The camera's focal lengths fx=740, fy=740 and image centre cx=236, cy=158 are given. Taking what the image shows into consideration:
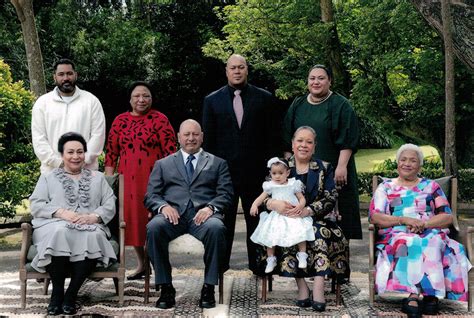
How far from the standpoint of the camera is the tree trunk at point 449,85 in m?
10.5

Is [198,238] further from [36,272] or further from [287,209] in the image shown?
[36,272]

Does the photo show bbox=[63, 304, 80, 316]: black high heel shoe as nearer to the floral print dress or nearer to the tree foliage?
the floral print dress

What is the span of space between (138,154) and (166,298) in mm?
1471

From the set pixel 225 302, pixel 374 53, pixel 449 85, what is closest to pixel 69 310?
pixel 225 302

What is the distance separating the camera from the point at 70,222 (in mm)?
5656

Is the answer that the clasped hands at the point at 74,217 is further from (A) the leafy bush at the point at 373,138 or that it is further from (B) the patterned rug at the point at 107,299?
(A) the leafy bush at the point at 373,138

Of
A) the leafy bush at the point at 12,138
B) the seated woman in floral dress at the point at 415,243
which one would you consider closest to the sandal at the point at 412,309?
the seated woman in floral dress at the point at 415,243

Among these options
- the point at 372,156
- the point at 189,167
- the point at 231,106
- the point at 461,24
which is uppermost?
the point at 461,24

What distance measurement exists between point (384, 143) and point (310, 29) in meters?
14.7

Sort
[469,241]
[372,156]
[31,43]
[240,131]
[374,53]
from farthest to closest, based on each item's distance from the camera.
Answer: [372,156]
[374,53]
[31,43]
[240,131]
[469,241]

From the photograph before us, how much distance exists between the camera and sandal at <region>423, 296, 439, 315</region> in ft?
17.8

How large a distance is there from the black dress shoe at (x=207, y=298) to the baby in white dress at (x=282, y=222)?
459 mm

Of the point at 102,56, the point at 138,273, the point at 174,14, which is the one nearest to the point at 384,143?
the point at 174,14

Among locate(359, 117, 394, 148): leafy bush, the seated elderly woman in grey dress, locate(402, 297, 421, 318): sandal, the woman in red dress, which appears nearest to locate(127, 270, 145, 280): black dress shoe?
the woman in red dress
